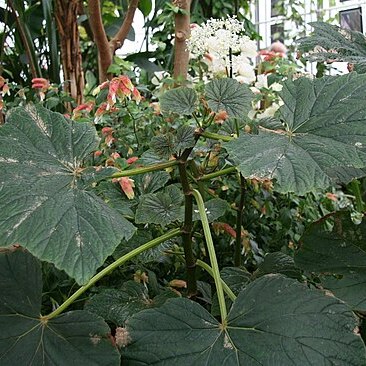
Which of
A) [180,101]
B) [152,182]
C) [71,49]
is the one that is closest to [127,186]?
[152,182]

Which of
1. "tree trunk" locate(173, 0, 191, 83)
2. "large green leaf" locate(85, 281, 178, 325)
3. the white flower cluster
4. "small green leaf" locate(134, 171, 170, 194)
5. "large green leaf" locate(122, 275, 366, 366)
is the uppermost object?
the white flower cluster

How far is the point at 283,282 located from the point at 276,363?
0.09 m

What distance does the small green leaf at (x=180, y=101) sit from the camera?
752 millimetres

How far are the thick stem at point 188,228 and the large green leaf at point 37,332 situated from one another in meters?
0.16

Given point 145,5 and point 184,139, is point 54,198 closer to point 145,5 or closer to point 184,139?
point 184,139

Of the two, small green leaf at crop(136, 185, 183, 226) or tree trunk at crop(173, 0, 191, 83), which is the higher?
tree trunk at crop(173, 0, 191, 83)

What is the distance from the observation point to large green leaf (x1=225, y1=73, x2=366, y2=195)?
592mm

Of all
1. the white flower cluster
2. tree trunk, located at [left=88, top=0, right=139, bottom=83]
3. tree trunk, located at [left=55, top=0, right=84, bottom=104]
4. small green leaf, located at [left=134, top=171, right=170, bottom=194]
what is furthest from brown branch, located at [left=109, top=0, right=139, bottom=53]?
small green leaf, located at [left=134, top=171, right=170, bottom=194]

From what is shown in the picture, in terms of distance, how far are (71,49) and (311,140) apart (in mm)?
1465

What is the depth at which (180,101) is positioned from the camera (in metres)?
0.77

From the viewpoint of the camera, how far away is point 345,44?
91cm

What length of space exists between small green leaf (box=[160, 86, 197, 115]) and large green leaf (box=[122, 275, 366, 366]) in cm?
25

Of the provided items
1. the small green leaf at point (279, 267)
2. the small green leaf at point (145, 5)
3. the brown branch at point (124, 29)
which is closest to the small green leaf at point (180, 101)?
the small green leaf at point (279, 267)

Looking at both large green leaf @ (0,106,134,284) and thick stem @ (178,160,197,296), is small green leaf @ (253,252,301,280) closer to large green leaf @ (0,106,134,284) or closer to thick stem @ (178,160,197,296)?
thick stem @ (178,160,197,296)
